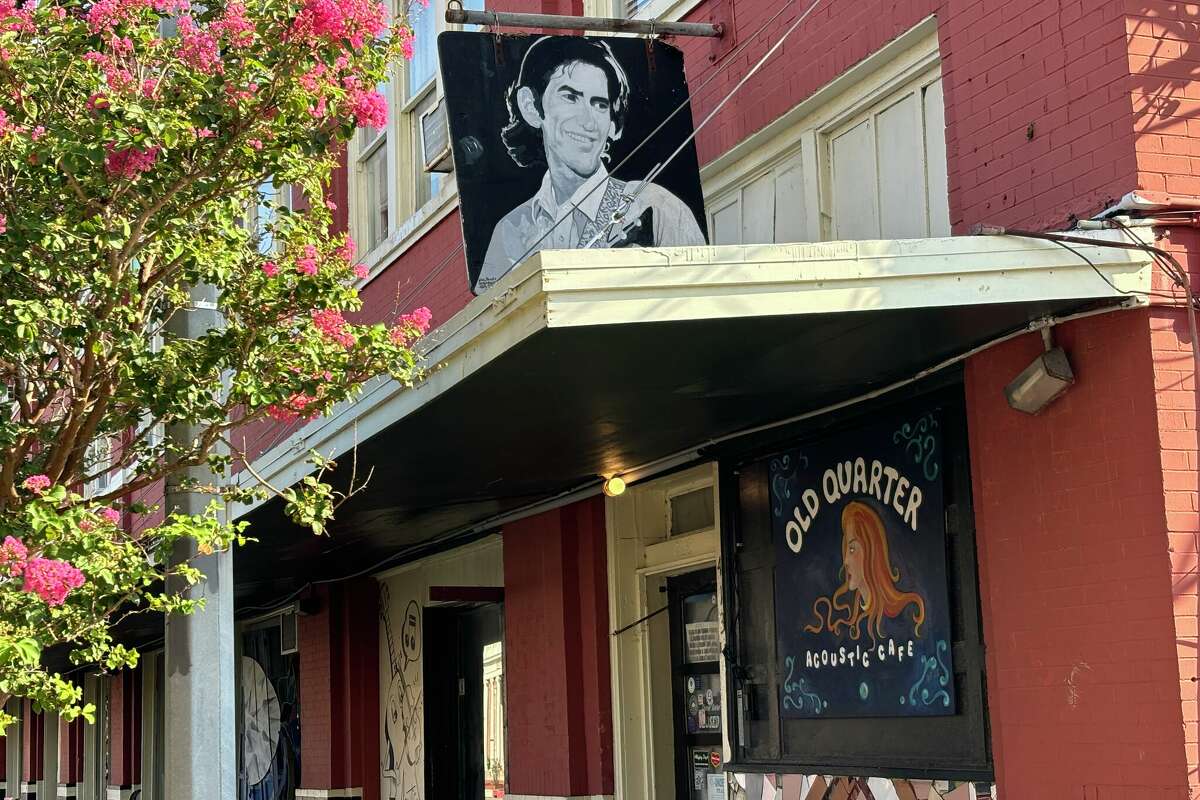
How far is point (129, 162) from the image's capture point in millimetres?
6488

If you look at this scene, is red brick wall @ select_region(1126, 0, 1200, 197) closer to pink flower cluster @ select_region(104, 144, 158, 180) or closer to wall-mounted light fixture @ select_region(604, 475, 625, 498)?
pink flower cluster @ select_region(104, 144, 158, 180)

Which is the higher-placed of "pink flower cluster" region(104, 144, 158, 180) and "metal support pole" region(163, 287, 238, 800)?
"pink flower cluster" region(104, 144, 158, 180)

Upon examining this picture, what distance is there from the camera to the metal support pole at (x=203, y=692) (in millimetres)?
6328

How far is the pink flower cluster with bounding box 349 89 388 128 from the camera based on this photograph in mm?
6828

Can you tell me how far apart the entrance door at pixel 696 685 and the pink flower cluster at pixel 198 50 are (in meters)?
5.09

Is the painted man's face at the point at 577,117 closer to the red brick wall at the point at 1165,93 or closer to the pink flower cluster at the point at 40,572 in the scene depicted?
the red brick wall at the point at 1165,93

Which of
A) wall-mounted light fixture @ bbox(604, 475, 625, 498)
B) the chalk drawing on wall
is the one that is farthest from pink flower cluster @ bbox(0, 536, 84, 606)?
the chalk drawing on wall

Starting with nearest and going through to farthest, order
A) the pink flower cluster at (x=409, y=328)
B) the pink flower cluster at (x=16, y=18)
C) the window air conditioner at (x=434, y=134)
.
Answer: the pink flower cluster at (x=16, y=18) < the pink flower cluster at (x=409, y=328) < the window air conditioner at (x=434, y=134)

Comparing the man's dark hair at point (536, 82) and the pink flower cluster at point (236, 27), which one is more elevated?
the man's dark hair at point (536, 82)

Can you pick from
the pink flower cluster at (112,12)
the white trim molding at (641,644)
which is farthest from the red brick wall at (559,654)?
the pink flower cluster at (112,12)

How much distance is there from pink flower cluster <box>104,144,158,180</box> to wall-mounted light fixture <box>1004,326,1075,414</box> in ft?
12.2

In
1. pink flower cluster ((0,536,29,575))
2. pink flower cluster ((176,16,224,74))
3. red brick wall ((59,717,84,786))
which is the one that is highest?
pink flower cluster ((176,16,224,74))

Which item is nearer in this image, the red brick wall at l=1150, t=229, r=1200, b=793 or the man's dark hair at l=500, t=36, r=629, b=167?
the red brick wall at l=1150, t=229, r=1200, b=793

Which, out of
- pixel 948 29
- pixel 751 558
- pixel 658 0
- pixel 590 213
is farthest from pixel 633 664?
pixel 948 29
